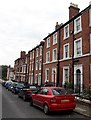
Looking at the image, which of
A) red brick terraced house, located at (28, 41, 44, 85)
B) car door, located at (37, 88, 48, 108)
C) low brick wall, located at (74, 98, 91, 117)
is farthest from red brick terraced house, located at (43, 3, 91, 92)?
car door, located at (37, 88, 48, 108)

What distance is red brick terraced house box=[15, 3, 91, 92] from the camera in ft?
66.7

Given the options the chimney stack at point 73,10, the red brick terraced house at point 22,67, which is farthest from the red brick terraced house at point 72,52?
the red brick terraced house at point 22,67

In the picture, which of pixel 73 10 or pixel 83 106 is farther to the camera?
pixel 73 10

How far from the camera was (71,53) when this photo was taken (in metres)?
23.6

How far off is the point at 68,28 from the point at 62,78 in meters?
6.64

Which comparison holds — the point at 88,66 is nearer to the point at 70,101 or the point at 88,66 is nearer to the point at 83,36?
the point at 83,36

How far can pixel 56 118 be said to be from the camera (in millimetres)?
10164

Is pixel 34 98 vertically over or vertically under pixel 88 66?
under

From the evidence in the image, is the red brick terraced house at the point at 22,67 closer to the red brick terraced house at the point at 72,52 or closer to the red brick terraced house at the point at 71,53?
the red brick terraced house at the point at 71,53

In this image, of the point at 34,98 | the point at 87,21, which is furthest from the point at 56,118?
the point at 87,21

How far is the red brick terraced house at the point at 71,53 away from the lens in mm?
20328

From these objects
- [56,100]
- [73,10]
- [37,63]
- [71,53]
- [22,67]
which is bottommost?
[56,100]

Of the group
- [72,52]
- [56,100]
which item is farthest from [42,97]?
[72,52]

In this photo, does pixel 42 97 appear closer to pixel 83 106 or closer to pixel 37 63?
pixel 83 106
